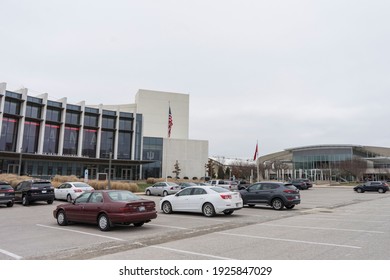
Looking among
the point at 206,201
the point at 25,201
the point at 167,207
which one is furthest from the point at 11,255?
the point at 25,201

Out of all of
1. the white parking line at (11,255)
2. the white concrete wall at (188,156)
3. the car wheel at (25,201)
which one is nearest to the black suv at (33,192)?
the car wheel at (25,201)

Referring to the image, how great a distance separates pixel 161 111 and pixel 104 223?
6900 cm

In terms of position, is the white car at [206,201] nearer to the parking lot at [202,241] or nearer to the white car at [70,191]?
the parking lot at [202,241]

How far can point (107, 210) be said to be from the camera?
1171cm

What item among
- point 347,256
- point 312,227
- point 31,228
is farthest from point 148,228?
point 347,256

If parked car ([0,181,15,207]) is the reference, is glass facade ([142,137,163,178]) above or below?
above

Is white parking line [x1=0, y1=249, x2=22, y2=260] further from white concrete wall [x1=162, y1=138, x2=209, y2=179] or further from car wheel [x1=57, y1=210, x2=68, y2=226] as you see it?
white concrete wall [x1=162, y1=138, x2=209, y2=179]

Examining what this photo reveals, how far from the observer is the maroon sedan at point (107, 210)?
452 inches

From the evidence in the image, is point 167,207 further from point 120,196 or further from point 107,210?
point 107,210

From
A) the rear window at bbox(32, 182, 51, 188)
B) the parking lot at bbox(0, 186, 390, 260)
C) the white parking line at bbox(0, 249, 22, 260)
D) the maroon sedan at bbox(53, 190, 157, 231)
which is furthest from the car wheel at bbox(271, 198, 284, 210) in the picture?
the rear window at bbox(32, 182, 51, 188)

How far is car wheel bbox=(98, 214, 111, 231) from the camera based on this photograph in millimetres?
11619

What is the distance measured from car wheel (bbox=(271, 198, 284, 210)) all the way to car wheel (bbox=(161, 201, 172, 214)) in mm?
6266

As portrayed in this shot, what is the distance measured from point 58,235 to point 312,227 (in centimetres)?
887

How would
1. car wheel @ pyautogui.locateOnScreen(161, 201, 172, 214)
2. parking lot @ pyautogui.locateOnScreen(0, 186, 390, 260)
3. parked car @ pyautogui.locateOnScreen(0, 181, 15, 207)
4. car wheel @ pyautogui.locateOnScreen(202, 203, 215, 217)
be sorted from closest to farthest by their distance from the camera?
parking lot @ pyautogui.locateOnScreen(0, 186, 390, 260) < car wheel @ pyautogui.locateOnScreen(202, 203, 215, 217) < car wheel @ pyautogui.locateOnScreen(161, 201, 172, 214) < parked car @ pyautogui.locateOnScreen(0, 181, 15, 207)
